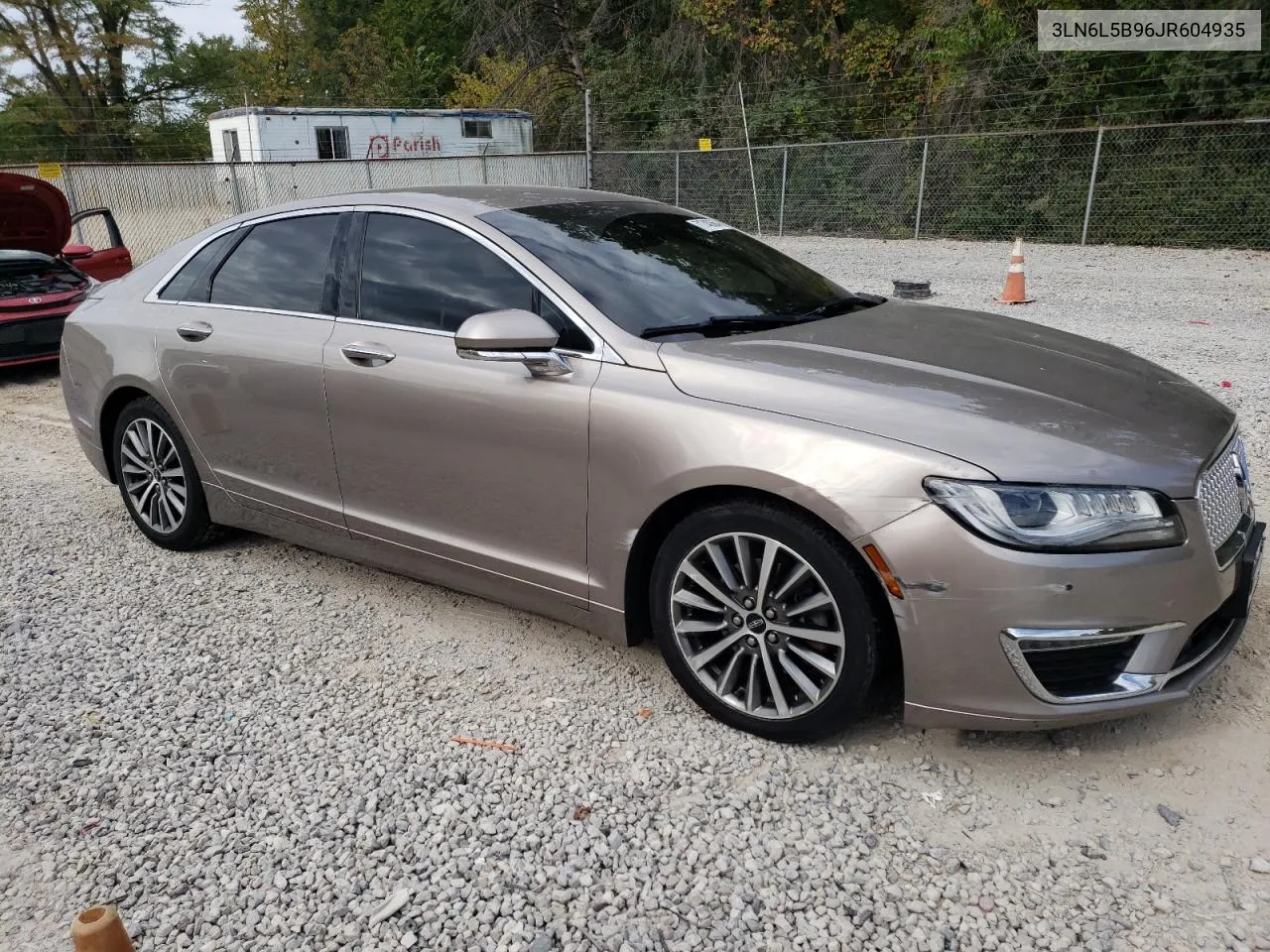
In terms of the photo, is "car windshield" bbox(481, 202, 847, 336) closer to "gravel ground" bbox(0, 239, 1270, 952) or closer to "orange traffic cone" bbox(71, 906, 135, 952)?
"gravel ground" bbox(0, 239, 1270, 952)

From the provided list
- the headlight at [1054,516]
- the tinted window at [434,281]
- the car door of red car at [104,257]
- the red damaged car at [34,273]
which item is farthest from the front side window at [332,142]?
the headlight at [1054,516]

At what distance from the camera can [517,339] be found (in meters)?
3.02

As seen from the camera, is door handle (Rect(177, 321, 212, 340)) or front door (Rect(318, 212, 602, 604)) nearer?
front door (Rect(318, 212, 602, 604))

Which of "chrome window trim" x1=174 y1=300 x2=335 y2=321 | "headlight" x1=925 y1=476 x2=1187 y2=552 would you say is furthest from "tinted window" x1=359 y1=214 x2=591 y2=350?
"headlight" x1=925 y1=476 x2=1187 y2=552

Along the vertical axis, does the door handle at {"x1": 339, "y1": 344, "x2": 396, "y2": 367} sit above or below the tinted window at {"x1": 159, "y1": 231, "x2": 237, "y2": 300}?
below

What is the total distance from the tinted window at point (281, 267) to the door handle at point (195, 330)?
0.41ft

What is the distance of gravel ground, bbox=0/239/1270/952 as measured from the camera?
2316 millimetres

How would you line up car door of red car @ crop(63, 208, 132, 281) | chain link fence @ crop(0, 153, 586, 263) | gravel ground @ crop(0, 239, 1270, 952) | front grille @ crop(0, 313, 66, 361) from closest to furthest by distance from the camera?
1. gravel ground @ crop(0, 239, 1270, 952)
2. front grille @ crop(0, 313, 66, 361)
3. car door of red car @ crop(63, 208, 132, 281)
4. chain link fence @ crop(0, 153, 586, 263)

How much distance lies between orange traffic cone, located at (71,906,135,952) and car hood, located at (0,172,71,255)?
9.58 metres

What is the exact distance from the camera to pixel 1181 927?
2221 mm

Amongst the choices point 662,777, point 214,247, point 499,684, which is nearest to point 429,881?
point 662,777

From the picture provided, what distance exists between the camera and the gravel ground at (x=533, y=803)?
2.32m

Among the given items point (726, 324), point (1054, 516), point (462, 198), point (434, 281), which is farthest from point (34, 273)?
point (1054, 516)

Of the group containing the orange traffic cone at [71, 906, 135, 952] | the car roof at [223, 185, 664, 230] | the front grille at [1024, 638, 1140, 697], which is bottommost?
the front grille at [1024, 638, 1140, 697]
